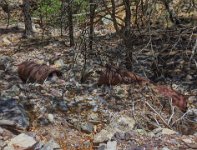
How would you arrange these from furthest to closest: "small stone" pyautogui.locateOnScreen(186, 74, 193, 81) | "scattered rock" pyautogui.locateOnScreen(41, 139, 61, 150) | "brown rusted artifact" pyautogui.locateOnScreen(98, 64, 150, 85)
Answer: "small stone" pyautogui.locateOnScreen(186, 74, 193, 81)
"brown rusted artifact" pyautogui.locateOnScreen(98, 64, 150, 85)
"scattered rock" pyautogui.locateOnScreen(41, 139, 61, 150)

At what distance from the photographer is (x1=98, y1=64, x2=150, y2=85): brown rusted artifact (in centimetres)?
759

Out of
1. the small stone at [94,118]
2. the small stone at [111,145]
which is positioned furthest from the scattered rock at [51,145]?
the small stone at [94,118]

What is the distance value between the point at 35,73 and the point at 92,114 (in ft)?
5.86

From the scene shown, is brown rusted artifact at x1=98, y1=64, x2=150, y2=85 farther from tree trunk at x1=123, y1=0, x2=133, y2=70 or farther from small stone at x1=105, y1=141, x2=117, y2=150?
small stone at x1=105, y1=141, x2=117, y2=150

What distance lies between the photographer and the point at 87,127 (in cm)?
636

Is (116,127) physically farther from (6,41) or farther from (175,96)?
(6,41)

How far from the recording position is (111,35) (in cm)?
1123

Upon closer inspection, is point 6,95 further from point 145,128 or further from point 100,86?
point 145,128

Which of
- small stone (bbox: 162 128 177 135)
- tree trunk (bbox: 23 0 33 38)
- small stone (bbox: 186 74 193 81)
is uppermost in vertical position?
tree trunk (bbox: 23 0 33 38)

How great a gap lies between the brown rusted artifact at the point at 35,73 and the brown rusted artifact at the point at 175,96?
72.3 inches

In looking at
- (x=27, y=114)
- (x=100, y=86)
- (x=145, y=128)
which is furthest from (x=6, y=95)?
(x=145, y=128)

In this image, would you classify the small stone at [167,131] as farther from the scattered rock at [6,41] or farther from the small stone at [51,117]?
the scattered rock at [6,41]

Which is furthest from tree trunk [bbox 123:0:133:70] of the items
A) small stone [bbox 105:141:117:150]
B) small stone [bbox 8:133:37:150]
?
small stone [bbox 8:133:37:150]

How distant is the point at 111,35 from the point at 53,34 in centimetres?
160
